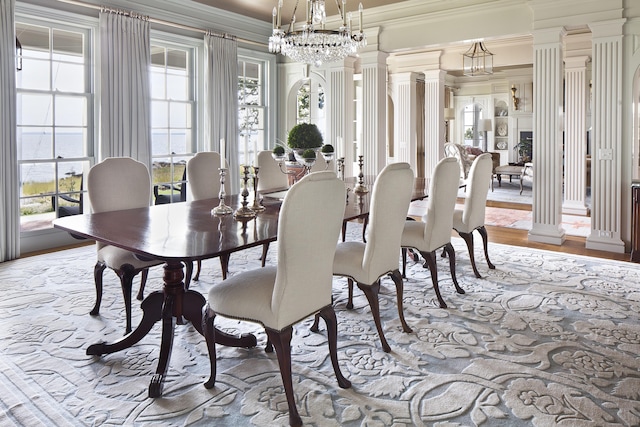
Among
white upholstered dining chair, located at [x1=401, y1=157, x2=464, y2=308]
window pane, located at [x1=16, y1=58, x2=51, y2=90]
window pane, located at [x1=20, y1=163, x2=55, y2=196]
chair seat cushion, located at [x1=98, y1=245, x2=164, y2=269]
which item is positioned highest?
window pane, located at [x1=16, y1=58, x2=51, y2=90]

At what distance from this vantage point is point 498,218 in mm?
7148

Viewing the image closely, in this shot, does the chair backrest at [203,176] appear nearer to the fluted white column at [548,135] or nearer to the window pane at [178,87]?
the window pane at [178,87]

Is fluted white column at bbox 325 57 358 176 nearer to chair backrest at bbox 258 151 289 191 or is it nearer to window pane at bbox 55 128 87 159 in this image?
chair backrest at bbox 258 151 289 191

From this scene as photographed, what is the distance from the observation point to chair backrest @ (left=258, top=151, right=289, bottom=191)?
4.97m

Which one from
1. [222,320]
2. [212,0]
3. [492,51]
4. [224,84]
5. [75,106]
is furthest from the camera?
[492,51]

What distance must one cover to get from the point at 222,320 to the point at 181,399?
3.24 feet

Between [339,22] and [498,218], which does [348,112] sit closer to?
[339,22]

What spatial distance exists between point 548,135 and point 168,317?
4.63 meters

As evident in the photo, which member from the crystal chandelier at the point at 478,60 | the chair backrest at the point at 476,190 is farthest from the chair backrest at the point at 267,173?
the crystal chandelier at the point at 478,60

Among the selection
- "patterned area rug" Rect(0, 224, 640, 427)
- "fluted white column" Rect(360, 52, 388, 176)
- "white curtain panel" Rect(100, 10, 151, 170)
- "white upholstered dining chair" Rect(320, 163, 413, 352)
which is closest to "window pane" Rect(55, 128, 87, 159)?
"white curtain panel" Rect(100, 10, 151, 170)

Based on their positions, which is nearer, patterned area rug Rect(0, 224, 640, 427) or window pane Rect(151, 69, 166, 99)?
patterned area rug Rect(0, 224, 640, 427)

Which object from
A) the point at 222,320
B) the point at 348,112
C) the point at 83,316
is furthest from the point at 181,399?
the point at 348,112

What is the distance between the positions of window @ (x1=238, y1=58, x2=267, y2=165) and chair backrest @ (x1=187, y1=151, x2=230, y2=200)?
269cm

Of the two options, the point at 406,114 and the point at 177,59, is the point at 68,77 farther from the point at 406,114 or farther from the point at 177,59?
the point at 406,114
